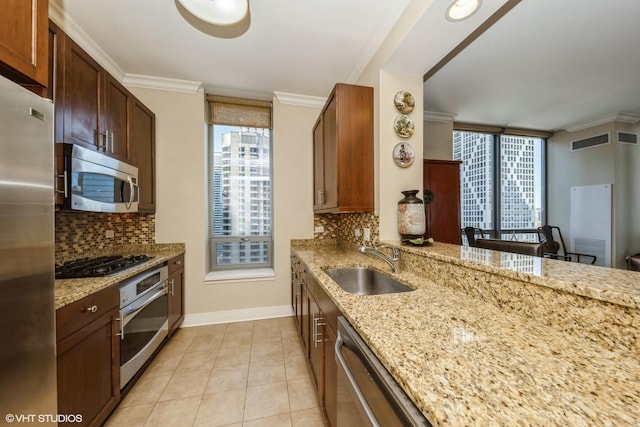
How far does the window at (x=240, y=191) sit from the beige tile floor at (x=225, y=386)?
1.01 metres

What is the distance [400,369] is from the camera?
58cm

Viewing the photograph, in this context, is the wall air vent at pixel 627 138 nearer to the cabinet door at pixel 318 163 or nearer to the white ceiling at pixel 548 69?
the white ceiling at pixel 548 69

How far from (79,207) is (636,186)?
702 cm

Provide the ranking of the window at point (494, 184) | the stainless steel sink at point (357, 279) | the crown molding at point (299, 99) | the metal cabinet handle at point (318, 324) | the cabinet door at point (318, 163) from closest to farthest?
Result: the metal cabinet handle at point (318, 324) → the stainless steel sink at point (357, 279) → the cabinet door at point (318, 163) → the crown molding at point (299, 99) → the window at point (494, 184)

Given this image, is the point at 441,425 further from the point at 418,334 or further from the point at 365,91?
the point at 365,91

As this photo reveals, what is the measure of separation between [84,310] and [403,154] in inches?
88.8

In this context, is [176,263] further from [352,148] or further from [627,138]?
[627,138]

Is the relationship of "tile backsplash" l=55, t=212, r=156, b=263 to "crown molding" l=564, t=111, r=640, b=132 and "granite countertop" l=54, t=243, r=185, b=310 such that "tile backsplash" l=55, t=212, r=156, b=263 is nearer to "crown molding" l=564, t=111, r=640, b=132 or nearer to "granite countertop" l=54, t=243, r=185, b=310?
"granite countertop" l=54, t=243, r=185, b=310

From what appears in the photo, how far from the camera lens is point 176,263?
2.49 meters

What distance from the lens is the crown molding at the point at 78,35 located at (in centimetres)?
176

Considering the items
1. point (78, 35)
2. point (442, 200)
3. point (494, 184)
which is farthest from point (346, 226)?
point (494, 184)

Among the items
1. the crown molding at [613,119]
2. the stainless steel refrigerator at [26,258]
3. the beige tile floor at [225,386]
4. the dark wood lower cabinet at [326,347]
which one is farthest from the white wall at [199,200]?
the crown molding at [613,119]

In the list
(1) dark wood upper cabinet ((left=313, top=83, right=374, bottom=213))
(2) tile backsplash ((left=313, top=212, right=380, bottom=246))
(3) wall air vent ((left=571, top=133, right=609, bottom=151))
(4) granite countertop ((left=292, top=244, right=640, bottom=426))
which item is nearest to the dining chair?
(3) wall air vent ((left=571, top=133, right=609, bottom=151))

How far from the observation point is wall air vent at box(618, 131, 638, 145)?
3.89 metres
